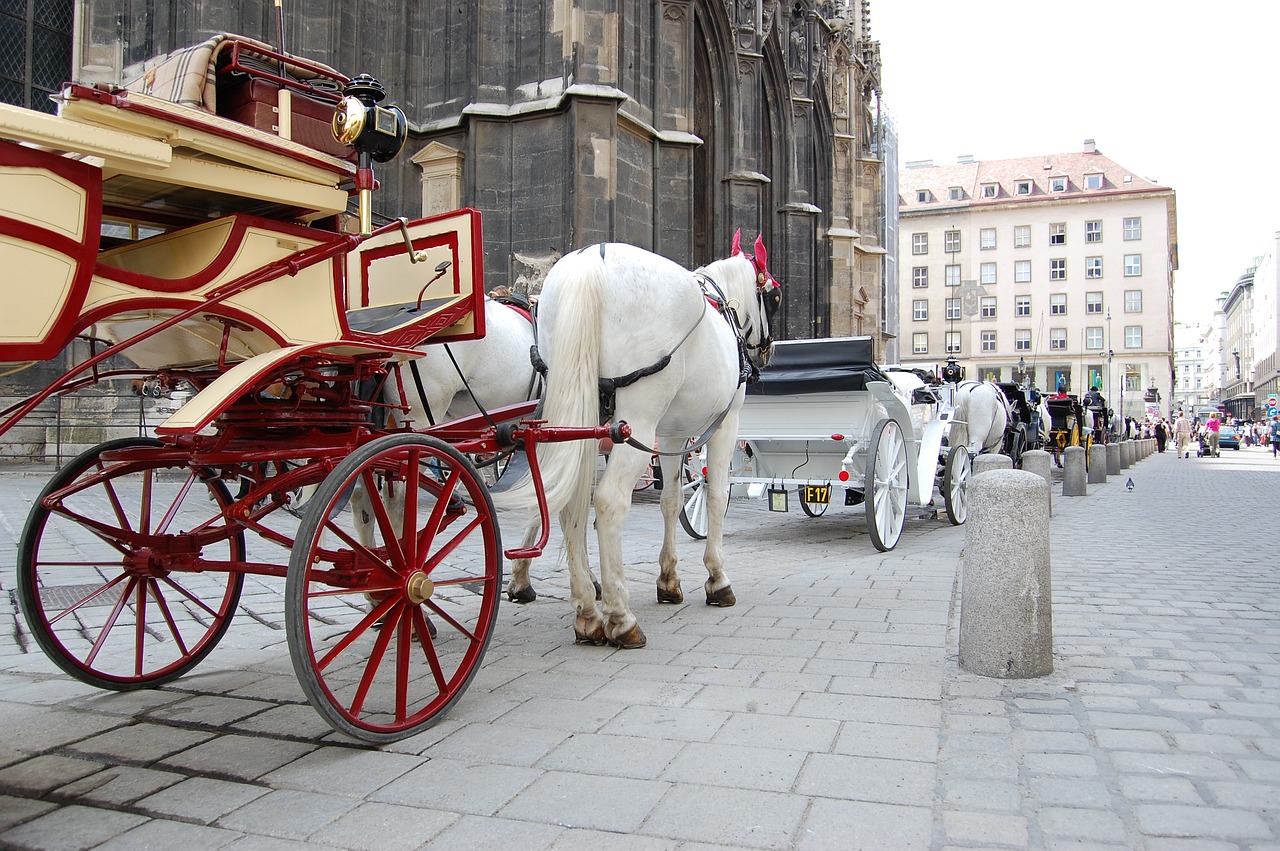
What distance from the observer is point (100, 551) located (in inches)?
279

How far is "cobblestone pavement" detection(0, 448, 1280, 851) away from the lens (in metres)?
2.51

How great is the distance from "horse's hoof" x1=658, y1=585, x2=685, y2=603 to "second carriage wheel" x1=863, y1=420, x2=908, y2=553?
8.89ft

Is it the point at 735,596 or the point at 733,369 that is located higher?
the point at 733,369

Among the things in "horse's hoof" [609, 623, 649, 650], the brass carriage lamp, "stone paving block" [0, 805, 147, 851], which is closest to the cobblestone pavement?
"stone paving block" [0, 805, 147, 851]

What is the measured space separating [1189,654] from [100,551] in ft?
23.8

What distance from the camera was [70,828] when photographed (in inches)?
98.2

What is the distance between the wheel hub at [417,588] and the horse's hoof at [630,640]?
1.53 metres

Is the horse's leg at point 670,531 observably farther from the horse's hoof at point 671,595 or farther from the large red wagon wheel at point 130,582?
the large red wagon wheel at point 130,582

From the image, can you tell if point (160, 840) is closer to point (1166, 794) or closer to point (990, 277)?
point (1166, 794)

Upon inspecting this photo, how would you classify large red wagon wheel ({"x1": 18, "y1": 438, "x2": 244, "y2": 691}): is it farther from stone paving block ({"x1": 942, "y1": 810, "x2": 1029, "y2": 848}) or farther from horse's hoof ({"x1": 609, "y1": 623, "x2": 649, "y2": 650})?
stone paving block ({"x1": 942, "y1": 810, "x2": 1029, "y2": 848})

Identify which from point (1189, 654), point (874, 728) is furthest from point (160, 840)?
point (1189, 654)

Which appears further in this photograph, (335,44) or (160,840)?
(335,44)

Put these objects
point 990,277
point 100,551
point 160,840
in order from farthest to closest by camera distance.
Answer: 1. point 990,277
2. point 100,551
3. point 160,840

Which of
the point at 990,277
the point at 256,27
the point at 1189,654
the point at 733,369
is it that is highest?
the point at 990,277
